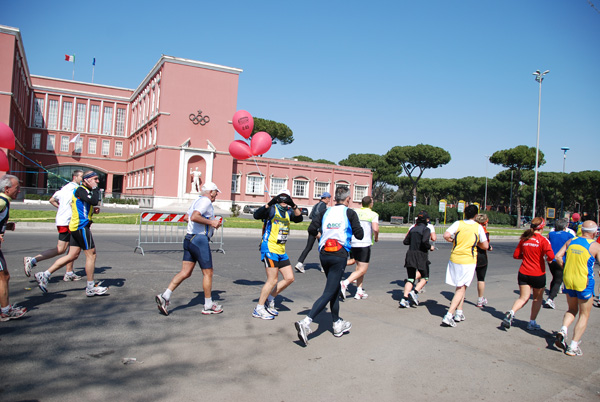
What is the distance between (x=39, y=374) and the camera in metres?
3.83

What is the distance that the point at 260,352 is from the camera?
15.6ft

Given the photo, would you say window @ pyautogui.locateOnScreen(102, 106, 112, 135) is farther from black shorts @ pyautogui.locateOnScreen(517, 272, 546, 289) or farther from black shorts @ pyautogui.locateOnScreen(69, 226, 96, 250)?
black shorts @ pyautogui.locateOnScreen(517, 272, 546, 289)

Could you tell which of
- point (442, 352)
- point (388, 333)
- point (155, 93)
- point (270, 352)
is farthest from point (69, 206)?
point (155, 93)

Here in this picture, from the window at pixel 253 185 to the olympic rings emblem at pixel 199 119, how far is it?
27.2 ft

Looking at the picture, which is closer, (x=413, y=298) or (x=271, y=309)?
(x=271, y=309)

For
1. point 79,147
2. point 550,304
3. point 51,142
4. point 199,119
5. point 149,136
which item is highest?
point 199,119

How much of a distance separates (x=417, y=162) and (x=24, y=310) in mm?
63177

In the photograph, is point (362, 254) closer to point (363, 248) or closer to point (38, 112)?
point (363, 248)

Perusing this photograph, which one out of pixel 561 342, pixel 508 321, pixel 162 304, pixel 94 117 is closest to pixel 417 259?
pixel 508 321

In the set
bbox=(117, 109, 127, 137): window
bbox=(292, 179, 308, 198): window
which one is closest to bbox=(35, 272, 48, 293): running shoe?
bbox=(292, 179, 308, 198): window

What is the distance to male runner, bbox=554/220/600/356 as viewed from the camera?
17.7ft

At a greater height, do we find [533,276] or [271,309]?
[533,276]

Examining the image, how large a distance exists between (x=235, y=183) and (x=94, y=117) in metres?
23.9

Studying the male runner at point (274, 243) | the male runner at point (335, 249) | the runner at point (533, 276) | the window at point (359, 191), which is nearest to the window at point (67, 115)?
the window at point (359, 191)
